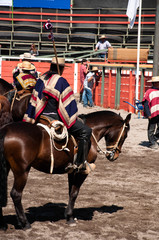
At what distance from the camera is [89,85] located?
2208 centimetres

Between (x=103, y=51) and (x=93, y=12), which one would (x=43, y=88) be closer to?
(x=103, y=51)

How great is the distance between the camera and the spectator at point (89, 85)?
856 inches

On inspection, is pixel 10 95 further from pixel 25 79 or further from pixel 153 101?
pixel 153 101

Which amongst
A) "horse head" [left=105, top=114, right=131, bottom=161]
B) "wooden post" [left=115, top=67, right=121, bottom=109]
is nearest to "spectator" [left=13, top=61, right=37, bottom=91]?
"horse head" [left=105, top=114, right=131, bottom=161]

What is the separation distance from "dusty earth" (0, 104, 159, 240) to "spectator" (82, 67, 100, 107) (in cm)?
994

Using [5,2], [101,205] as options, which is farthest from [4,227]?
[5,2]

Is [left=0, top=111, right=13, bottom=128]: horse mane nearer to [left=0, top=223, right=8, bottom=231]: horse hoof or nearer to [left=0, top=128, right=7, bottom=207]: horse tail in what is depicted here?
[left=0, top=128, right=7, bottom=207]: horse tail

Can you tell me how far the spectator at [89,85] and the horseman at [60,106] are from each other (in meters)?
14.7

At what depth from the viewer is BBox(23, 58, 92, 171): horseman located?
6754 millimetres

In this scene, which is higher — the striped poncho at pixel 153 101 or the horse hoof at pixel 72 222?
the striped poncho at pixel 153 101

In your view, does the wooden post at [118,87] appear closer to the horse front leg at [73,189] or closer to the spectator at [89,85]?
the spectator at [89,85]

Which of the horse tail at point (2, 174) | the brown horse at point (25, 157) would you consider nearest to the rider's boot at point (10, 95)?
the brown horse at point (25, 157)

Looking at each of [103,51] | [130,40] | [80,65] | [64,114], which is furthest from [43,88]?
[130,40]

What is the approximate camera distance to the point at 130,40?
29609mm
